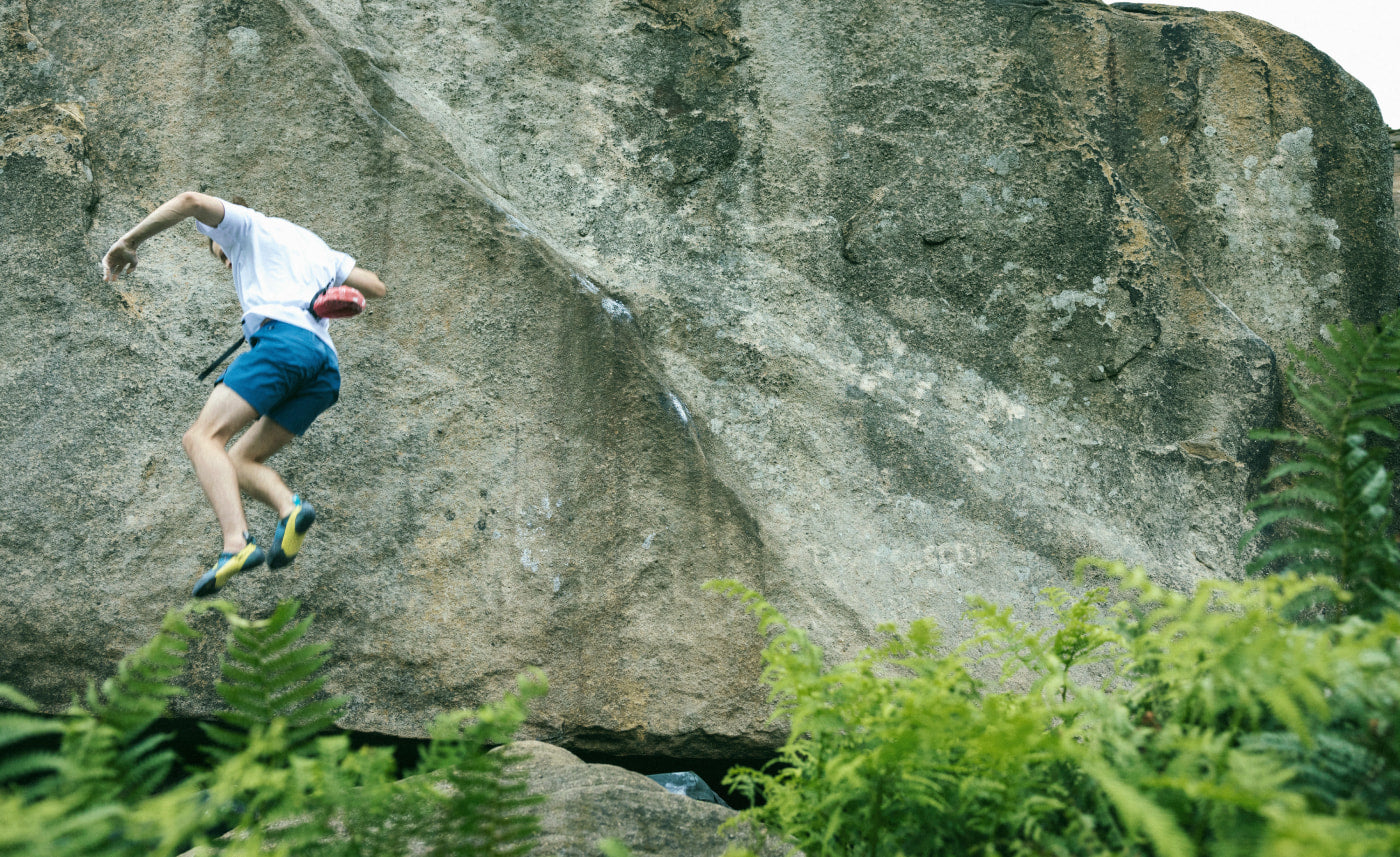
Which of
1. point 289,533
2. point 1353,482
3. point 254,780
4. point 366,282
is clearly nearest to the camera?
point 254,780

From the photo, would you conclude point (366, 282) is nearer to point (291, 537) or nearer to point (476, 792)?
point (291, 537)

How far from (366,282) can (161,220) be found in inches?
30.9

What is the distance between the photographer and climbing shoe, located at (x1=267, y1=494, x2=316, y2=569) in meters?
3.31

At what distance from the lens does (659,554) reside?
3.97 m

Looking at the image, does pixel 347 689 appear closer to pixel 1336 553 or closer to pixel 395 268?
pixel 395 268

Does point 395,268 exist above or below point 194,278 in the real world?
above

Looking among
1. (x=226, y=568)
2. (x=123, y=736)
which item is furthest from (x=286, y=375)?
(x=123, y=736)

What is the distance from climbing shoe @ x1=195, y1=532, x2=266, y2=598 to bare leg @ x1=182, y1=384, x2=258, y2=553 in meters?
0.04

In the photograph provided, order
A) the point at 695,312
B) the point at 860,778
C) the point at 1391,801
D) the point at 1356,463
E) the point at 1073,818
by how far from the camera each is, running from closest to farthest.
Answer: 1. the point at 1391,801
2. the point at 1073,818
3. the point at 860,778
4. the point at 1356,463
5. the point at 695,312

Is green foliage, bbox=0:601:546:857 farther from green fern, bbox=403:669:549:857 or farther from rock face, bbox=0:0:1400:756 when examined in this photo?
rock face, bbox=0:0:1400:756

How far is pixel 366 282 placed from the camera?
3.92 m

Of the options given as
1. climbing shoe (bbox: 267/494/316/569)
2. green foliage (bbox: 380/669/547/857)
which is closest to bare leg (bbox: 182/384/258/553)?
climbing shoe (bbox: 267/494/316/569)

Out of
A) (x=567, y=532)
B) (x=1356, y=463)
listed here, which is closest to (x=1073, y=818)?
(x=1356, y=463)

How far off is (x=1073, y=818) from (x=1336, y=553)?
0.91m
